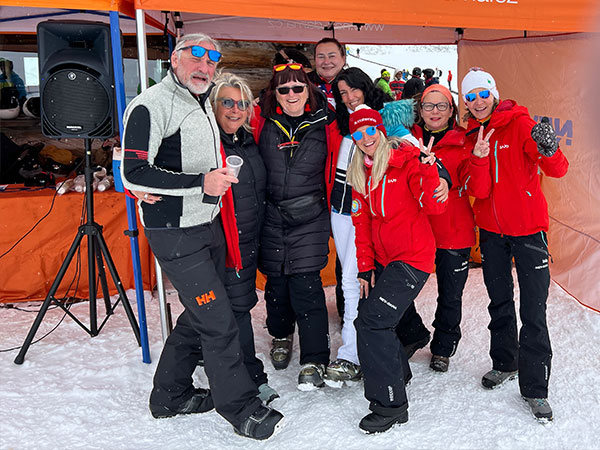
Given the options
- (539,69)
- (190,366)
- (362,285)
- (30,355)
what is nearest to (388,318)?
(362,285)

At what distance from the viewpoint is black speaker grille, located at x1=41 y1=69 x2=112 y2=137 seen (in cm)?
295

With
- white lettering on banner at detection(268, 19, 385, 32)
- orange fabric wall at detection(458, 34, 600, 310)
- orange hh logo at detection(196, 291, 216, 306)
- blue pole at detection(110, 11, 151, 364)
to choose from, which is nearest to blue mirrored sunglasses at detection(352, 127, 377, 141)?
orange hh logo at detection(196, 291, 216, 306)

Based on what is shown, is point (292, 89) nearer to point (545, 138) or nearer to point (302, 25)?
point (545, 138)

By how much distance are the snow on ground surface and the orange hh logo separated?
2.23ft

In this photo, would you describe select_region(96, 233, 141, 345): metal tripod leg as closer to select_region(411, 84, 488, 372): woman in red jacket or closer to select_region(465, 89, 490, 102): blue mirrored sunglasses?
select_region(411, 84, 488, 372): woman in red jacket

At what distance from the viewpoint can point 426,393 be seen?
2.92 m

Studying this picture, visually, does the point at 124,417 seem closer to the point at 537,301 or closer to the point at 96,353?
the point at 96,353

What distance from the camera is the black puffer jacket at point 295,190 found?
284 cm

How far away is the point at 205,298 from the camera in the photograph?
2387 millimetres

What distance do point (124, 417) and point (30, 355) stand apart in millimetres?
1024

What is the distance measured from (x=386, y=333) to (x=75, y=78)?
2.09 m

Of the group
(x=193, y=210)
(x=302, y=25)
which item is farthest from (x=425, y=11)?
(x=302, y=25)

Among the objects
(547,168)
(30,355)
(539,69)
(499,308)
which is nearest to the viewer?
(547,168)

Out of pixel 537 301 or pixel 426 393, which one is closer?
pixel 537 301
